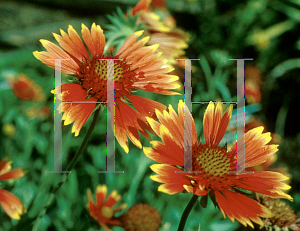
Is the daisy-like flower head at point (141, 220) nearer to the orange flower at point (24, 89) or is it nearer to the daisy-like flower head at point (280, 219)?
the daisy-like flower head at point (280, 219)

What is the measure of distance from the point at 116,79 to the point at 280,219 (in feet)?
1.18

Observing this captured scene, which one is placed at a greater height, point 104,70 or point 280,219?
point 104,70

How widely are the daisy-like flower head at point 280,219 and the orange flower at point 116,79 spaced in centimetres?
25

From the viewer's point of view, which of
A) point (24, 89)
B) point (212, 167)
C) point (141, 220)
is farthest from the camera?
point (24, 89)

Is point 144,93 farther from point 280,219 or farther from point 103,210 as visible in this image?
point 280,219

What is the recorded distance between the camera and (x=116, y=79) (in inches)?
17.6

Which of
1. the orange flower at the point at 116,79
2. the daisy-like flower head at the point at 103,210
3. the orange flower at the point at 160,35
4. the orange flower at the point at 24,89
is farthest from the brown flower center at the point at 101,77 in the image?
the orange flower at the point at 24,89

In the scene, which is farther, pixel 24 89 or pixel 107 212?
pixel 24 89

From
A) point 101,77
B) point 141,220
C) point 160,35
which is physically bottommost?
point 141,220

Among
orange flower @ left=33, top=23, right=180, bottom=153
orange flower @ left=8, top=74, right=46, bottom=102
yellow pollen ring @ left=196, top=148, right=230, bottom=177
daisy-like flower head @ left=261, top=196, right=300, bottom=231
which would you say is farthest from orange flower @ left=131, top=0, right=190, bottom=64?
orange flower @ left=8, top=74, right=46, bottom=102

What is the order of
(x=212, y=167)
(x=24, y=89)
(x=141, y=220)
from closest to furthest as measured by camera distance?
1. (x=212, y=167)
2. (x=141, y=220)
3. (x=24, y=89)

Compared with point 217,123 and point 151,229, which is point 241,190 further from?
point 151,229

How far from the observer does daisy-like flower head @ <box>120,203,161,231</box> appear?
0.57 metres

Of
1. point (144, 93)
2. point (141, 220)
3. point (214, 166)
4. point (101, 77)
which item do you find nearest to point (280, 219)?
point (214, 166)
